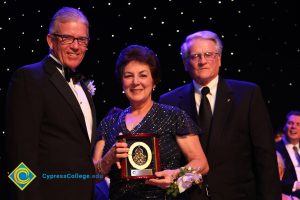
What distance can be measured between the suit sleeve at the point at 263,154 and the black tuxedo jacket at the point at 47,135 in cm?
120

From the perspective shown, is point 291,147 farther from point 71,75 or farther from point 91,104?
point 71,75

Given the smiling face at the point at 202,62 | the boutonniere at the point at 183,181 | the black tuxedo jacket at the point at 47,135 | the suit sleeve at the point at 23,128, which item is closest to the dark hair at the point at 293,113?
the smiling face at the point at 202,62

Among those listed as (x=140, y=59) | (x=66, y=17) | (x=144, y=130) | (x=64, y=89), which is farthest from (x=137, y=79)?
(x=66, y=17)

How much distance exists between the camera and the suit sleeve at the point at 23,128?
106 inches

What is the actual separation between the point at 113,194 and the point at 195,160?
1.64ft

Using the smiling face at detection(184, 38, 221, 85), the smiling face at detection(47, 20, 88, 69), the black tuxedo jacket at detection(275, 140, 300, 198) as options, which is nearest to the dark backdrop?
the black tuxedo jacket at detection(275, 140, 300, 198)

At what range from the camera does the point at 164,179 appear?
283cm

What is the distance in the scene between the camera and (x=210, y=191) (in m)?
3.45

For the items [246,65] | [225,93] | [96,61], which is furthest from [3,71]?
[246,65]

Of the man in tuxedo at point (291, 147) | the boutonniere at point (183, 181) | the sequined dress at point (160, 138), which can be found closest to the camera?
the boutonniere at point (183, 181)

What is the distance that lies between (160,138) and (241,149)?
0.76 m

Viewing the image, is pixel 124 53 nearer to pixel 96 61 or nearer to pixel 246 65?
pixel 96 61

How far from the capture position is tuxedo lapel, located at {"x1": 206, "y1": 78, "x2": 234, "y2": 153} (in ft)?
11.5

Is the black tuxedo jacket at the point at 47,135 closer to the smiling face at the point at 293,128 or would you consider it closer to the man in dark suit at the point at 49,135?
the man in dark suit at the point at 49,135
